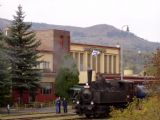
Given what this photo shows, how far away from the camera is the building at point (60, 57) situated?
2778 inches

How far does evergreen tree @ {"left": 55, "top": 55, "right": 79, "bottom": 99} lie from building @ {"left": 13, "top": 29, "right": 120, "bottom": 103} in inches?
98.3

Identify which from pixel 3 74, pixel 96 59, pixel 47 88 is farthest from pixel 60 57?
pixel 3 74

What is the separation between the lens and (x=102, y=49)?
281 feet

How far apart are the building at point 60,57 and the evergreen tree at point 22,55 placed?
5681 mm

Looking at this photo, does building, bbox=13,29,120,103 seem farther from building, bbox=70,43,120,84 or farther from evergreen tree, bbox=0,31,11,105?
evergreen tree, bbox=0,31,11,105

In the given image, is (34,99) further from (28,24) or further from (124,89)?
(124,89)

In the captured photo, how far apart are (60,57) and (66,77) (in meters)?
7.03

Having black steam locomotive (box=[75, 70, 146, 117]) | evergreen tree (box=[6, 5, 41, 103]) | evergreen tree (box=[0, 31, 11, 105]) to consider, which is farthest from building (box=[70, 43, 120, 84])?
black steam locomotive (box=[75, 70, 146, 117])

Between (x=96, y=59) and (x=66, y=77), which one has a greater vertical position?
(x=96, y=59)

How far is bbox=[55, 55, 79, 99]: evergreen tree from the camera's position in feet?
216

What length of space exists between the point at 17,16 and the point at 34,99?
1310 centimetres

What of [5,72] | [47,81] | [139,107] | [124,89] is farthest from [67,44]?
[139,107]

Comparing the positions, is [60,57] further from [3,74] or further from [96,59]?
[3,74]

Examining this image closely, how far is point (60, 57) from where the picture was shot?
7244 cm
